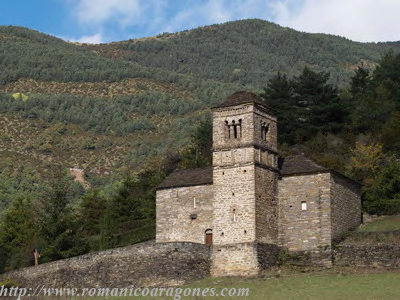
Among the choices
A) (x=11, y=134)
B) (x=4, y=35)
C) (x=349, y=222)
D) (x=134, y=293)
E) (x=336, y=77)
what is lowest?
(x=134, y=293)

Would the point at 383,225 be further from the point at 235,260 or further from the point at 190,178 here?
the point at 190,178

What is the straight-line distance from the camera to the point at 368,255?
1832 inches

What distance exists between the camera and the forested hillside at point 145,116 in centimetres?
6631

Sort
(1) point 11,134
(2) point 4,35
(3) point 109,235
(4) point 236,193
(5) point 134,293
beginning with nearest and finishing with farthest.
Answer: (5) point 134,293, (4) point 236,193, (3) point 109,235, (1) point 11,134, (2) point 4,35

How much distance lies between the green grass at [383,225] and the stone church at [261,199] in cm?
93

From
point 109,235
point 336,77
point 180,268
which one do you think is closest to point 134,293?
point 180,268

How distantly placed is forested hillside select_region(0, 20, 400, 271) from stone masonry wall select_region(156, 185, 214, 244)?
24.8 feet

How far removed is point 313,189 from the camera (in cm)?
4994

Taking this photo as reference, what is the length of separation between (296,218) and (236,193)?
12.3 ft

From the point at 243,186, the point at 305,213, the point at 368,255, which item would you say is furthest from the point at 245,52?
the point at 368,255

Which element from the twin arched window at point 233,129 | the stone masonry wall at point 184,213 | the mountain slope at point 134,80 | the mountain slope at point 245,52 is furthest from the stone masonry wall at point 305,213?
the mountain slope at point 245,52

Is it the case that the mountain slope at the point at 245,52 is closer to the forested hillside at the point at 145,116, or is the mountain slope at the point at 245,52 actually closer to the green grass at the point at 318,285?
the forested hillside at the point at 145,116

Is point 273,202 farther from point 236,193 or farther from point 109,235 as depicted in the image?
point 109,235

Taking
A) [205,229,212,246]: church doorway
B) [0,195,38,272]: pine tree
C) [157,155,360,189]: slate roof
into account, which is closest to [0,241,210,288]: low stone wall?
[205,229,212,246]: church doorway
